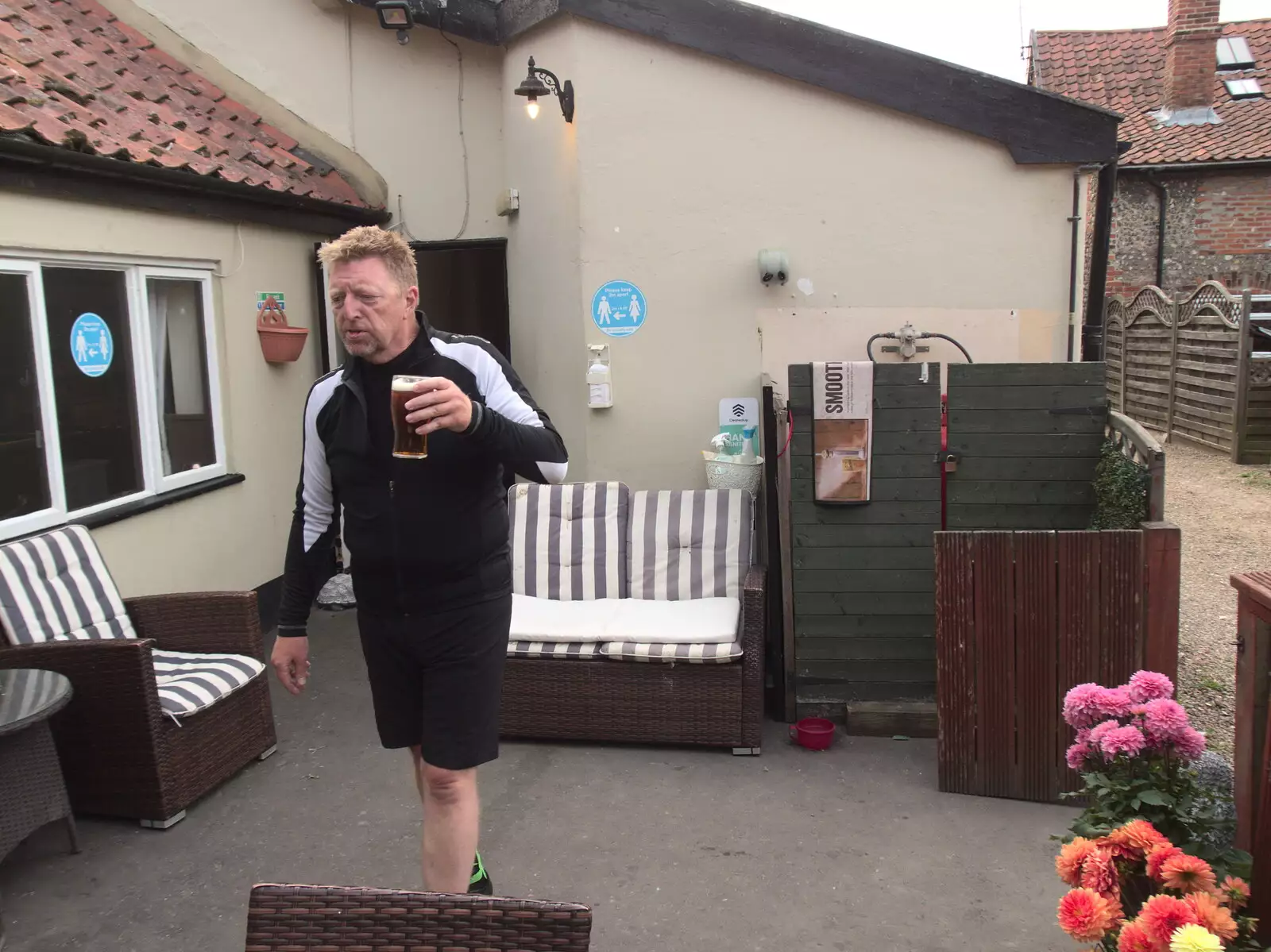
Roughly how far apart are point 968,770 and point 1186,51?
56.3 ft

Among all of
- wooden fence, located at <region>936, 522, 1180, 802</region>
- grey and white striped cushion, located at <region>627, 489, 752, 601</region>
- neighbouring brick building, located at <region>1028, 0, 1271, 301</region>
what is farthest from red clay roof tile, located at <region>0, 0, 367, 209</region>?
neighbouring brick building, located at <region>1028, 0, 1271, 301</region>

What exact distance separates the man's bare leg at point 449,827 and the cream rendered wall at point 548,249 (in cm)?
324

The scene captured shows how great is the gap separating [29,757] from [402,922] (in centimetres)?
246

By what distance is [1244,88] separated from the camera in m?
17.3

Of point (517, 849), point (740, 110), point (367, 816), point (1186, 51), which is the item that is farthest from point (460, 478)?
point (1186, 51)

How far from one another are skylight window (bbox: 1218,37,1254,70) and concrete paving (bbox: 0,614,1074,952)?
1828 cm

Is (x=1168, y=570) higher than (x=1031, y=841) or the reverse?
higher

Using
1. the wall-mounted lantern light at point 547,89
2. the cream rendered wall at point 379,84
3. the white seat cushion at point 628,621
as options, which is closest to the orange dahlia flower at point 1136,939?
the white seat cushion at point 628,621

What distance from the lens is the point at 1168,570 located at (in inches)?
146

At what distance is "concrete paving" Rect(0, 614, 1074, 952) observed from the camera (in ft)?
10.0

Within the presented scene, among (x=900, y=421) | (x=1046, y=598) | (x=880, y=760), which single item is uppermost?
(x=900, y=421)

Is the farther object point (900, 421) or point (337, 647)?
point (337, 647)

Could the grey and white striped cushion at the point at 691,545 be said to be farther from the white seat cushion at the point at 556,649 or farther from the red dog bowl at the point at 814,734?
the red dog bowl at the point at 814,734

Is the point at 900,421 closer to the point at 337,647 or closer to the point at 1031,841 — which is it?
the point at 1031,841
